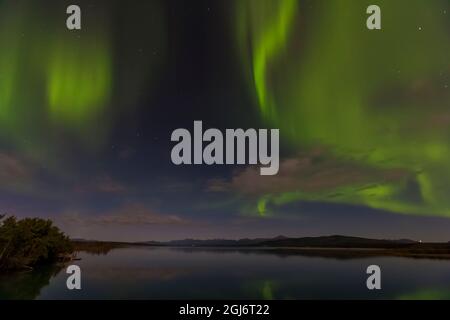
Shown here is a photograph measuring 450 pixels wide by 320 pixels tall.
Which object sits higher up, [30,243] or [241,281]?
[30,243]

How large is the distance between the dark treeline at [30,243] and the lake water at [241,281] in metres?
0.69

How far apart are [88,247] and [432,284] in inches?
342

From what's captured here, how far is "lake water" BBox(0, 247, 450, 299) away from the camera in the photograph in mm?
10062

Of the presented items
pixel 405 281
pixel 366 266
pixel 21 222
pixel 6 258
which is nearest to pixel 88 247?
pixel 21 222

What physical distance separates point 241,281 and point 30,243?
28.3 feet

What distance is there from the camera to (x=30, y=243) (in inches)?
643

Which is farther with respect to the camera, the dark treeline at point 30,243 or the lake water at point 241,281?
the dark treeline at point 30,243

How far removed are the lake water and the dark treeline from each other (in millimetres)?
689

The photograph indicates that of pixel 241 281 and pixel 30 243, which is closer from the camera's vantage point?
pixel 241 281

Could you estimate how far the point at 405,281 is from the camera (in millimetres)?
10953

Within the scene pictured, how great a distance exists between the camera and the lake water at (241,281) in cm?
1006
